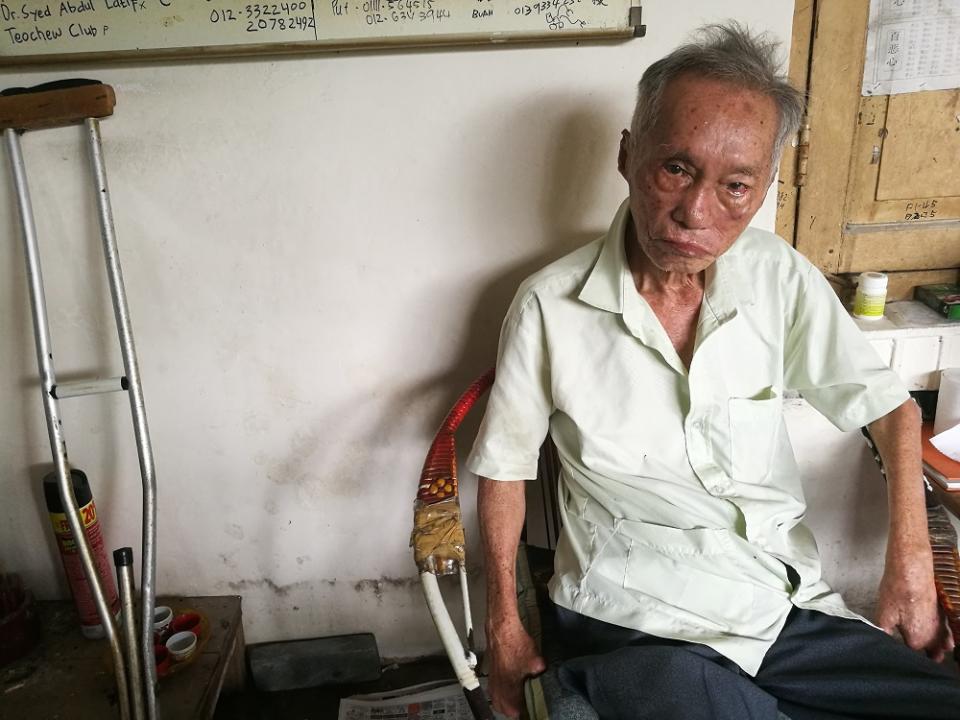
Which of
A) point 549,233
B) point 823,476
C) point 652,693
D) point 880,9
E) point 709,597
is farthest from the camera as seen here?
point 823,476

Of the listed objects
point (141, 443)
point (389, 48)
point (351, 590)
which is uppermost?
point (389, 48)

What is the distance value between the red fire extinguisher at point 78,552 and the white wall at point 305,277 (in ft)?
0.32

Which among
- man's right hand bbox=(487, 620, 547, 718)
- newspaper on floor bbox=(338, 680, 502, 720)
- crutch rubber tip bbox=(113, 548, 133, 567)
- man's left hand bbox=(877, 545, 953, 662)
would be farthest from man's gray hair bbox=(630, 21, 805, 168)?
newspaper on floor bbox=(338, 680, 502, 720)

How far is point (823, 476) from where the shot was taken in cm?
152

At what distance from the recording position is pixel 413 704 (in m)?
1.61

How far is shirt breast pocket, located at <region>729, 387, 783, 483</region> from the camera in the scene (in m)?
1.16

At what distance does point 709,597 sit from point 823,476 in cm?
60

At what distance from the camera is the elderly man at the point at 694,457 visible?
1.09 metres

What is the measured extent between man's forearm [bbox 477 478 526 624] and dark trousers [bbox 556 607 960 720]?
4.7 inches

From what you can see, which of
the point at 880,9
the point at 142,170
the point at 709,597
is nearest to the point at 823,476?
the point at 709,597

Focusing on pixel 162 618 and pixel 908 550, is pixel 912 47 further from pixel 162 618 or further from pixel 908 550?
pixel 162 618

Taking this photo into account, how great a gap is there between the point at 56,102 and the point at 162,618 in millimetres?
1156

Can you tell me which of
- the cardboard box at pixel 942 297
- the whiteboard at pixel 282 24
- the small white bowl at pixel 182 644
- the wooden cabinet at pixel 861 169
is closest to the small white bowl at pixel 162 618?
the small white bowl at pixel 182 644

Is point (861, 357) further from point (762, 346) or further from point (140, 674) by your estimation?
point (140, 674)
